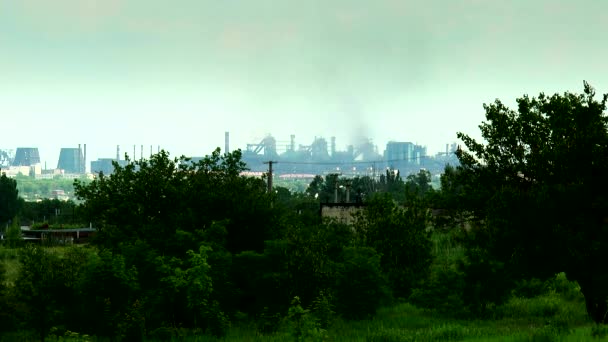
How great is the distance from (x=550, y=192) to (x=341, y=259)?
1114 centimetres

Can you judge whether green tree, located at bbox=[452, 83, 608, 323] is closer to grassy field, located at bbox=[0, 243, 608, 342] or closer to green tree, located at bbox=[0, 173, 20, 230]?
grassy field, located at bbox=[0, 243, 608, 342]

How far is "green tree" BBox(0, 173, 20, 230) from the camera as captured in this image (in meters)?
117

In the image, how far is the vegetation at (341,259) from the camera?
2134 centimetres

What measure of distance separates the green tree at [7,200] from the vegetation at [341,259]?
3651 inches

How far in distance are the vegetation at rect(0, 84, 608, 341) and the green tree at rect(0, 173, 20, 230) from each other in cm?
9275

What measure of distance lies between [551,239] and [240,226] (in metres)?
13.9

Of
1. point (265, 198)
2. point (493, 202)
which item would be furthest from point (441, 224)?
point (265, 198)

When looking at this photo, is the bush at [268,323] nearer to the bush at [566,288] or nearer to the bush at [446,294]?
the bush at [446,294]

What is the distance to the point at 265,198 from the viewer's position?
3183cm

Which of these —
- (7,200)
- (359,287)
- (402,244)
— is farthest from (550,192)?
(7,200)

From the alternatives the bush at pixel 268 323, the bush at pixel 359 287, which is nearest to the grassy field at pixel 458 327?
the bush at pixel 268 323

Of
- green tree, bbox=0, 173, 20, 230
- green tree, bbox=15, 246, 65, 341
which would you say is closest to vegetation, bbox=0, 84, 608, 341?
green tree, bbox=15, 246, 65, 341

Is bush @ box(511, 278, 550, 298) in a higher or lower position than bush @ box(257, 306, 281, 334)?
lower

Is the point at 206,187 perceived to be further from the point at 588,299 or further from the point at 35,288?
the point at 588,299
